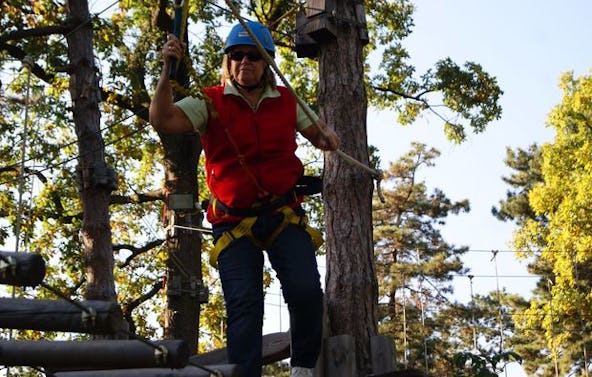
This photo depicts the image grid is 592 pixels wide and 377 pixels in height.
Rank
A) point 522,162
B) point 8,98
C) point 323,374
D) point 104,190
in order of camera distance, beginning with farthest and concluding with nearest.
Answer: point 522,162 < point 8,98 < point 104,190 < point 323,374

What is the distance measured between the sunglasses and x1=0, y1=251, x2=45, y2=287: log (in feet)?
5.68

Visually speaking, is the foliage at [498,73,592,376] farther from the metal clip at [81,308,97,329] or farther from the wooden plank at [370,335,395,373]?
the metal clip at [81,308,97,329]

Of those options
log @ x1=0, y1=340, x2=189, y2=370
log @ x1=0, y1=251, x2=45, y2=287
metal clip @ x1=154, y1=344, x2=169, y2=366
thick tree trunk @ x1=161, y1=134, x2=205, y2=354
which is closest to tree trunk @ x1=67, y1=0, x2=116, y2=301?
thick tree trunk @ x1=161, y1=134, x2=205, y2=354

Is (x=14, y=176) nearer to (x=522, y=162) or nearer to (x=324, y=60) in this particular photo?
(x=324, y=60)

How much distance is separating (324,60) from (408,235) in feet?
107

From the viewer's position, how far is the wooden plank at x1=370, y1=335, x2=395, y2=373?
17.1ft

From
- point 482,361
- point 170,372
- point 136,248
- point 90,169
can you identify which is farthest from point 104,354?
point 136,248

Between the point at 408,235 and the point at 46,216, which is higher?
the point at 408,235

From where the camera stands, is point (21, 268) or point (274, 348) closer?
point (21, 268)

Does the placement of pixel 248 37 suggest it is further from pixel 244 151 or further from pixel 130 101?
pixel 130 101

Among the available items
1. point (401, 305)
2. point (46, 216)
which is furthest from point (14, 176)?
point (401, 305)

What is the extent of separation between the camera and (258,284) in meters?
4.13

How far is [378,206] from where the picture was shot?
129 ft

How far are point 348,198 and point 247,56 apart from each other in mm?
1738
